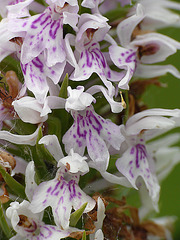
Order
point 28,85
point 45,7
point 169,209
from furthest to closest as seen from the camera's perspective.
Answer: point 169,209 < point 45,7 < point 28,85

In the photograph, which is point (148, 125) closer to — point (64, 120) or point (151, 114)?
point (151, 114)

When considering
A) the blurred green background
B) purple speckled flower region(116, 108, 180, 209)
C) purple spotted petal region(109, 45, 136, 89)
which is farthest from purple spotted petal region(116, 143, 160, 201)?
the blurred green background

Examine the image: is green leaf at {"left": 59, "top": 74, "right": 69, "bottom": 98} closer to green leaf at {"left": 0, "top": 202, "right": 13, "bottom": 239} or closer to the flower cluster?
the flower cluster

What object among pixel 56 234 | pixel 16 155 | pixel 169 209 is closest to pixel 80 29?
pixel 16 155

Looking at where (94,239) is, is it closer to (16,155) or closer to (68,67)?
(16,155)

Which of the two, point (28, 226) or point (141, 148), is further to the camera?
point (141, 148)

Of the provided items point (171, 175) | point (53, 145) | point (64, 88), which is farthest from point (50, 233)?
point (171, 175)
